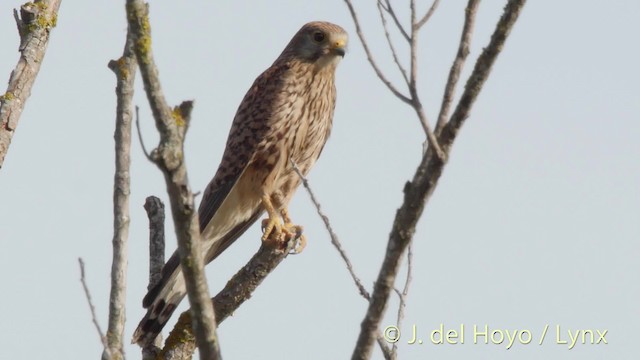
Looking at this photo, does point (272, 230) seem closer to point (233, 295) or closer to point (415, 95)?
point (233, 295)

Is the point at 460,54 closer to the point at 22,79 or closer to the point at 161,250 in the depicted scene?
the point at 22,79

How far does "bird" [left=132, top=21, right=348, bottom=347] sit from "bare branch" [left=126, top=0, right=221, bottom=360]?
2823 millimetres

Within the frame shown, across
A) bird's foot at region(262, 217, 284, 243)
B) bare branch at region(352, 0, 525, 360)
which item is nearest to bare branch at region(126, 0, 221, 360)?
bare branch at region(352, 0, 525, 360)

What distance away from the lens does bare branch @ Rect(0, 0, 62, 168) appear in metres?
3.89

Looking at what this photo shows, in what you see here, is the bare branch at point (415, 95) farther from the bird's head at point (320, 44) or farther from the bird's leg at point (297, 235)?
the bird's head at point (320, 44)

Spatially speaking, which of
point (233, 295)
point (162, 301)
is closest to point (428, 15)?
point (233, 295)

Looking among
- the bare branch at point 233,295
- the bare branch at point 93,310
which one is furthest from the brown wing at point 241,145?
the bare branch at point 93,310

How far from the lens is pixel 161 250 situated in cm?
488

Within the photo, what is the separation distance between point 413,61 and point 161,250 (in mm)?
2514

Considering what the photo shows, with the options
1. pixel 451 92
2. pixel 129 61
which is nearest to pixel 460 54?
pixel 451 92

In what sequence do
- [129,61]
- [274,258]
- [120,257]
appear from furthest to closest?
1. [274,258]
2. [129,61]
3. [120,257]

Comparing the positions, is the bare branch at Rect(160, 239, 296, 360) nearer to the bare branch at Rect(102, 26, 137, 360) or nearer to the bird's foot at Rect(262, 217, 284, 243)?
the bird's foot at Rect(262, 217, 284, 243)

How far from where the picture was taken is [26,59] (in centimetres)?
405

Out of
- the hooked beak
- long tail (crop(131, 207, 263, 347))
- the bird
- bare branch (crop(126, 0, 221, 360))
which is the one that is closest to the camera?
bare branch (crop(126, 0, 221, 360))
